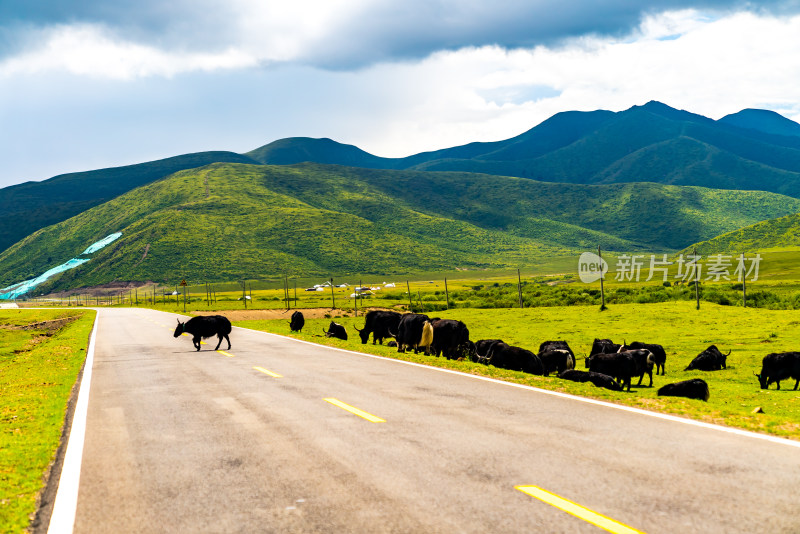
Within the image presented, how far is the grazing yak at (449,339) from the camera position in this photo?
23688 mm

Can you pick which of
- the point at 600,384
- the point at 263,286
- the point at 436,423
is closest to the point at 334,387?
the point at 436,423

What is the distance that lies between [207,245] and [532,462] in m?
196

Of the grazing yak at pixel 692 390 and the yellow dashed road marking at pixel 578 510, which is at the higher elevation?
the yellow dashed road marking at pixel 578 510

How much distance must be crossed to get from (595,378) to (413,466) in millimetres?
12241

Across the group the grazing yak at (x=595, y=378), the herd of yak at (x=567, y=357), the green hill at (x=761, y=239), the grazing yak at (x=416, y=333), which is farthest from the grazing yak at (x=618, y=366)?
the green hill at (x=761, y=239)

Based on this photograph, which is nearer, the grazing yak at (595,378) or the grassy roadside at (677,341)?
the grassy roadside at (677,341)

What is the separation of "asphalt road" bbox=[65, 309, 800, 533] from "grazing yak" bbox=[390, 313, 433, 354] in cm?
1089

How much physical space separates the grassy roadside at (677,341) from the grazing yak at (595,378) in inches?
39.3

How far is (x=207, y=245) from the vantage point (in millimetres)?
192500

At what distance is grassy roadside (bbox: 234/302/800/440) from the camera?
11.4 metres

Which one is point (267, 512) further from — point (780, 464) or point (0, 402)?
point (0, 402)

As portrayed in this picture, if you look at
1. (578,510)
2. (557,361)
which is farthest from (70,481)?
(557,361)

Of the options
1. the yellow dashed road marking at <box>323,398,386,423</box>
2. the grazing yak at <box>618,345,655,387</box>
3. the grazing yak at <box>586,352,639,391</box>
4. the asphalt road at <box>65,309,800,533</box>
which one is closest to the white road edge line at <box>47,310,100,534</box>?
the asphalt road at <box>65,309,800,533</box>

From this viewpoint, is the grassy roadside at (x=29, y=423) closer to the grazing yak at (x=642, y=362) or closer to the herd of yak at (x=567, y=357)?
the herd of yak at (x=567, y=357)
